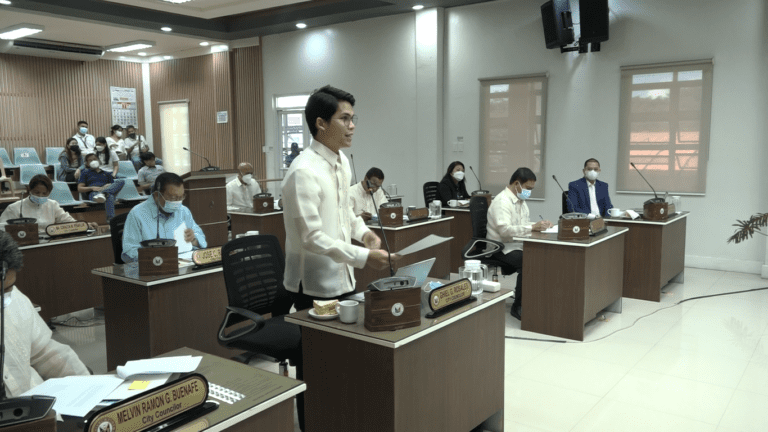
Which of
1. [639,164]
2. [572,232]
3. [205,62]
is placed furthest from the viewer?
[205,62]

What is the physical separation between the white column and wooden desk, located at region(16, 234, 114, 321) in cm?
538

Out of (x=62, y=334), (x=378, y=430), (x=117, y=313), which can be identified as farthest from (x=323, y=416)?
(x=62, y=334)

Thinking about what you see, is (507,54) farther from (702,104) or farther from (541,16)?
(702,104)

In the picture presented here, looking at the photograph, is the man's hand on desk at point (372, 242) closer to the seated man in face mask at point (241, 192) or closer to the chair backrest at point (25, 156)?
the seated man in face mask at point (241, 192)

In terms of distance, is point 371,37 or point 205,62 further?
point 205,62

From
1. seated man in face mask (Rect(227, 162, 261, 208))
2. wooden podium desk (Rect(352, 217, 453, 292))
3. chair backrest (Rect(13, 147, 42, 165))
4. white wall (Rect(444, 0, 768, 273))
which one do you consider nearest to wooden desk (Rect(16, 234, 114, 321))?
wooden podium desk (Rect(352, 217, 453, 292))

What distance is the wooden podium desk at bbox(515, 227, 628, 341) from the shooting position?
4.27 meters

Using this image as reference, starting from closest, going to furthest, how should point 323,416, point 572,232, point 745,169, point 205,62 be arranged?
point 323,416 < point 572,232 < point 745,169 < point 205,62

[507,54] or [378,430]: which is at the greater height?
[507,54]

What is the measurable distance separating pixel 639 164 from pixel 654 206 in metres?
2.30

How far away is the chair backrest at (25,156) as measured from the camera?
38.5 ft

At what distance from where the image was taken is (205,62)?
12.2 meters

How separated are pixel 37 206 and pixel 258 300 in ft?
11.2

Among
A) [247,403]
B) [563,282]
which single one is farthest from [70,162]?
[247,403]
